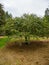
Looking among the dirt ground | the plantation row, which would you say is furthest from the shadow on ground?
the plantation row

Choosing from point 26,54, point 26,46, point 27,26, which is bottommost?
point 26,54

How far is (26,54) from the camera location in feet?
50.2

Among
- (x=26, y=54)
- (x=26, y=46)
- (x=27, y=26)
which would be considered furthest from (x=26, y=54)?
(x=27, y=26)

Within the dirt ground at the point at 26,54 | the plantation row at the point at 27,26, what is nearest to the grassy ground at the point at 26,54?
the dirt ground at the point at 26,54

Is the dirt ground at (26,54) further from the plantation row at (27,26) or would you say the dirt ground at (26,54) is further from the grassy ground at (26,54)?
the plantation row at (27,26)

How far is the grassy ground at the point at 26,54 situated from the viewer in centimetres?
1327

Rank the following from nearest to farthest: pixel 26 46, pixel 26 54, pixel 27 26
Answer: pixel 26 54, pixel 27 26, pixel 26 46

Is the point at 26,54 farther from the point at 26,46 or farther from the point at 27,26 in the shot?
the point at 27,26

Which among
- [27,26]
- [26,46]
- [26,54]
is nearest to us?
[26,54]

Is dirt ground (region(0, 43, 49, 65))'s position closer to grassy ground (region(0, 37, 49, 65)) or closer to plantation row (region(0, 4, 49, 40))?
grassy ground (region(0, 37, 49, 65))

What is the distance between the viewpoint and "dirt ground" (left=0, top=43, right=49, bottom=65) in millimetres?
13266

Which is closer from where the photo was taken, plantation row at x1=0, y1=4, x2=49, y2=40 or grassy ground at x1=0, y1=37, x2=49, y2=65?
grassy ground at x1=0, y1=37, x2=49, y2=65

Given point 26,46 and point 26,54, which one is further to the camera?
point 26,46

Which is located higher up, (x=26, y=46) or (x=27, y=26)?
(x=27, y=26)
